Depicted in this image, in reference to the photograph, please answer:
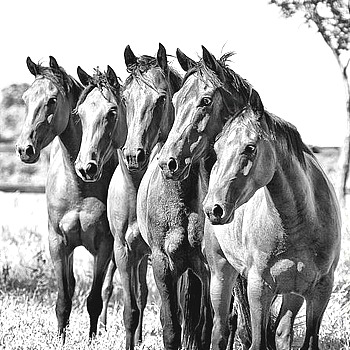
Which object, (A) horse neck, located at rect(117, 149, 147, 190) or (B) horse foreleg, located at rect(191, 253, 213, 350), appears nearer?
(B) horse foreleg, located at rect(191, 253, 213, 350)

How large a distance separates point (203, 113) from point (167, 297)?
1307 millimetres

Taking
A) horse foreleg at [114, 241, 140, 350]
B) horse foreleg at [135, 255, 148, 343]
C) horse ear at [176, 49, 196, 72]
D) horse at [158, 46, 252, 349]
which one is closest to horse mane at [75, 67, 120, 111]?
horse ear at [176, 49, 196, 72]

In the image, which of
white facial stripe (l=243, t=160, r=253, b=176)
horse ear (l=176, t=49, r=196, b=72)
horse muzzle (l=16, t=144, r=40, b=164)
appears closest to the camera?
white facial stripe (l=243, t=160, r=253, b=176)

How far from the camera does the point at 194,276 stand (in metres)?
7.13

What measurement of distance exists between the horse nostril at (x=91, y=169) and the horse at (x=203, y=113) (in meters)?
1.02

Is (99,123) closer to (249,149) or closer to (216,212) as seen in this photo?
(249,149)

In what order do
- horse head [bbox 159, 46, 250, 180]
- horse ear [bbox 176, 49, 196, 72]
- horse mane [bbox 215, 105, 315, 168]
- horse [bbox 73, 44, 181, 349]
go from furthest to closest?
horse [bbox 73, 44, 181, 349] → horse ear [bbox 176, 49, 196, 72] → horse head [bbox 159, 46, 250, 180] → horse mane [bbox 215, 105, 315, 168]

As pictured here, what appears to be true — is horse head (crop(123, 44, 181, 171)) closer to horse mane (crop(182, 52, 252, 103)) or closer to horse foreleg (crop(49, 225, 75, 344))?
horse mane (crop(182, 52, 252, 103))

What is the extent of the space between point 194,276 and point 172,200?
0.93 m

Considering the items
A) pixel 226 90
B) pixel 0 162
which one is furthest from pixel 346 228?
pixel 0 162

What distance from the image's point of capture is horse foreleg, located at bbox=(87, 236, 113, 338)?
7.92 m

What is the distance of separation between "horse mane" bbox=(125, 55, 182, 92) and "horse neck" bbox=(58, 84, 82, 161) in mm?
1152

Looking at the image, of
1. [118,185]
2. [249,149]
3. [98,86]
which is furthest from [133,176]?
[249,149]

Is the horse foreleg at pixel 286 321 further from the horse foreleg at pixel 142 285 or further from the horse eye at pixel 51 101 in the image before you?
the horse eye at pixel 51 101
